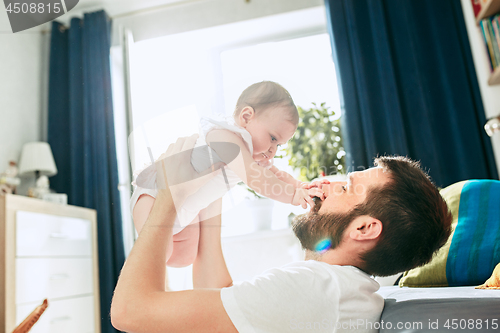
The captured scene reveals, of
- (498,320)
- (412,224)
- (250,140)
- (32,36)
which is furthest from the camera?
(32,36)

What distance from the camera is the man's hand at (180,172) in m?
0.86

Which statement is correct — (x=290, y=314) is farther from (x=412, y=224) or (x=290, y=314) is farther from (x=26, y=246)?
(x=26, y=246)

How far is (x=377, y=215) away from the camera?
0.80 m

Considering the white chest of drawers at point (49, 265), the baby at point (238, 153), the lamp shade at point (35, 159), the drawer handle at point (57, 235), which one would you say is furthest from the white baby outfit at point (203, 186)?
the lamp shade at point (35, 159)

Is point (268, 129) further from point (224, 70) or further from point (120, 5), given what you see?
point (120, 5)

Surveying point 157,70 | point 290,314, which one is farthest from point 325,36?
point 290,314

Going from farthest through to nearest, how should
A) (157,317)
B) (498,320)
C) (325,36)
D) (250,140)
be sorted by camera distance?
1. (325,36)
2. (250,140)
3. (157,317)
4. (498,320)

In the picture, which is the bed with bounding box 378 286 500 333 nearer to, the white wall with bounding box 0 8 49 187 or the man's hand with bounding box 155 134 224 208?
the man's hand with bounding box 155 134 224 208

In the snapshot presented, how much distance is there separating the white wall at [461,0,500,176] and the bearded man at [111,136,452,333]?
1.71 metres

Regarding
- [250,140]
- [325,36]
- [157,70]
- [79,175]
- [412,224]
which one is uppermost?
[325,36]

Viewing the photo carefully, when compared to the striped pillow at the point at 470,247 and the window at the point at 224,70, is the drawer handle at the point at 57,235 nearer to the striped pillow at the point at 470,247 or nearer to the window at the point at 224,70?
the window at the point at 224,70

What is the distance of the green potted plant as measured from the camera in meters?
2.50

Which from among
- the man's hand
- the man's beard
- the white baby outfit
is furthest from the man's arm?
the white baby outfit

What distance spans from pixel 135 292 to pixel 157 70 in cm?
181
